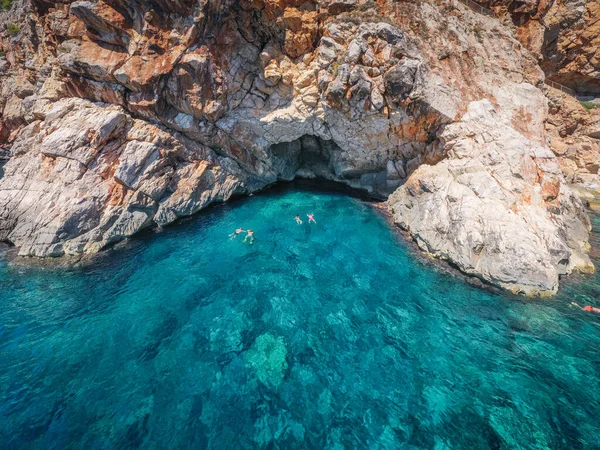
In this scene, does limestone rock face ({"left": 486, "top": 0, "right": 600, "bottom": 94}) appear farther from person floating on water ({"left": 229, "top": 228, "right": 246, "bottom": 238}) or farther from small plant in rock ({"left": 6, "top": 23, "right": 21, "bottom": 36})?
small plant in rock ({"left": 6, "top": 23, "right": 21, "bottom": 36})

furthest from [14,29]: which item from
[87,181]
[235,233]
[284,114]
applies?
[235,233]

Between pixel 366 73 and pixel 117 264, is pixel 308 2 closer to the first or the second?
pixel 366 73

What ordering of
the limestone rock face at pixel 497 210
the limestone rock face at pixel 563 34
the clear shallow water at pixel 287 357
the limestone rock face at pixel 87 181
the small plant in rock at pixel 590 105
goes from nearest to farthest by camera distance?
the clear shallow water at pixel 287 357
the limestone rock face at pixel 497 210
the limestone rock face at pixel 87 181
the limestone rock face at pixel 563 34
the small plant in rock at pixel 590 105

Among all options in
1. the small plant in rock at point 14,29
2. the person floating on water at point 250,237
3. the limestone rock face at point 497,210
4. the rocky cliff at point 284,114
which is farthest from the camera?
the small plant in rock at point 14,29

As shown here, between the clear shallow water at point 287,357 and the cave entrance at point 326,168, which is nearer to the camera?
the clear shallow water at point 287,357

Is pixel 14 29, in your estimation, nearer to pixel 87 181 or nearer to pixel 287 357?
pixel 87 181

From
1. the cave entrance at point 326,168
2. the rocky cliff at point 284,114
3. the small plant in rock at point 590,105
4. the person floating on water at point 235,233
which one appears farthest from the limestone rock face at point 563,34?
the person floating on water at point 235,233

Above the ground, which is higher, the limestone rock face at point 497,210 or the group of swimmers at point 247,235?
the limestone rock face at point 497,210

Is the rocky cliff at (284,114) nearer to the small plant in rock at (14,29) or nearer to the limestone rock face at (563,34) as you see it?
the limestone rock face at (563,34)
